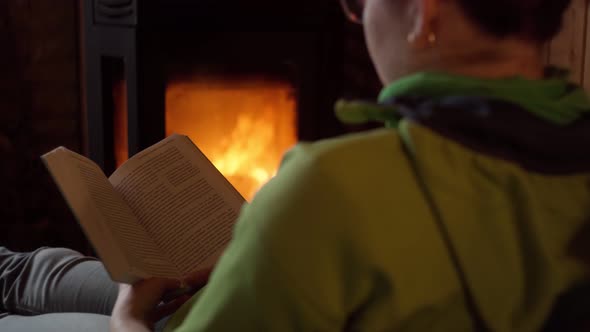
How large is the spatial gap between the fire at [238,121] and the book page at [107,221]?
80 cm

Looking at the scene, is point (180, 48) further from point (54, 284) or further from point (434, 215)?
point (434, 215)

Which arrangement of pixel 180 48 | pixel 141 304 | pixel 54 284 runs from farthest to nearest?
pixel 180 48
pixel 54 284
pixel 141 304

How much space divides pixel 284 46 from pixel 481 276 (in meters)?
1.38

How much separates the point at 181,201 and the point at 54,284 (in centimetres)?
34

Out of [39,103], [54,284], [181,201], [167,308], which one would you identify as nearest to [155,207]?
[181,201]

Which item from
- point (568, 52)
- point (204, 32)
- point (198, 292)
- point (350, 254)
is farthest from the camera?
point (568, 52)

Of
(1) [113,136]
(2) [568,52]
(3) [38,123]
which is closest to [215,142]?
(1) [113,136]

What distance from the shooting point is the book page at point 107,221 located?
2.87ft

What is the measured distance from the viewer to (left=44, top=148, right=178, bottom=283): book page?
88 cm

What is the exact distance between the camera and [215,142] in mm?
1895

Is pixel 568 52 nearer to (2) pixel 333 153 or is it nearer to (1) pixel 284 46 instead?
(1) pixel 284 46

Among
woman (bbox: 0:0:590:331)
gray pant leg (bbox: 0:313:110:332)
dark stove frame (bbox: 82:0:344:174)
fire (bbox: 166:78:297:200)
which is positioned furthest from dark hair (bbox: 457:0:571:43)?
fire (bbox: 166:78:297:200)

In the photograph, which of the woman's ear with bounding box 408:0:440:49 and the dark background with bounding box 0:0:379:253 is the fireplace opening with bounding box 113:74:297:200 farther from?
the woman's ear with bounding box 408:0:440:49

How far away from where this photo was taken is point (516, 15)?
606mm
